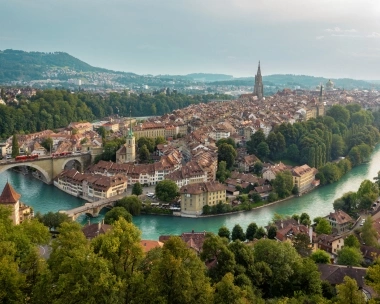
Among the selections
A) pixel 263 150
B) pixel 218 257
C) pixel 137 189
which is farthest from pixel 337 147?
pixel 218 257

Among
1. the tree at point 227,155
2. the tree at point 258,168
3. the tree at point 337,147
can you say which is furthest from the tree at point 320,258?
the tree at point 337,147

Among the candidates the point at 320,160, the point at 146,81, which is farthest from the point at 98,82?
the point at 320,160

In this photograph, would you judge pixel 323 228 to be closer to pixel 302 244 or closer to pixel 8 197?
pixel 302 244

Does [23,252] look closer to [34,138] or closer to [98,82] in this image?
[34,138]

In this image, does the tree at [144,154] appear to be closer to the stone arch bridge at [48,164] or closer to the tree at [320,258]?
the stone arch bridge at [48,164]

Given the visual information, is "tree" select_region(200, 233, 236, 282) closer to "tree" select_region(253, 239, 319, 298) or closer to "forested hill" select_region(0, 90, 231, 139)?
"tree" select_region(253, 239, 319, 298)

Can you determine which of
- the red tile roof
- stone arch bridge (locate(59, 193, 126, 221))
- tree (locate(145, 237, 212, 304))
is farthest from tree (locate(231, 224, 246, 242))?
tree (locate(145, 237, 212, 304))
